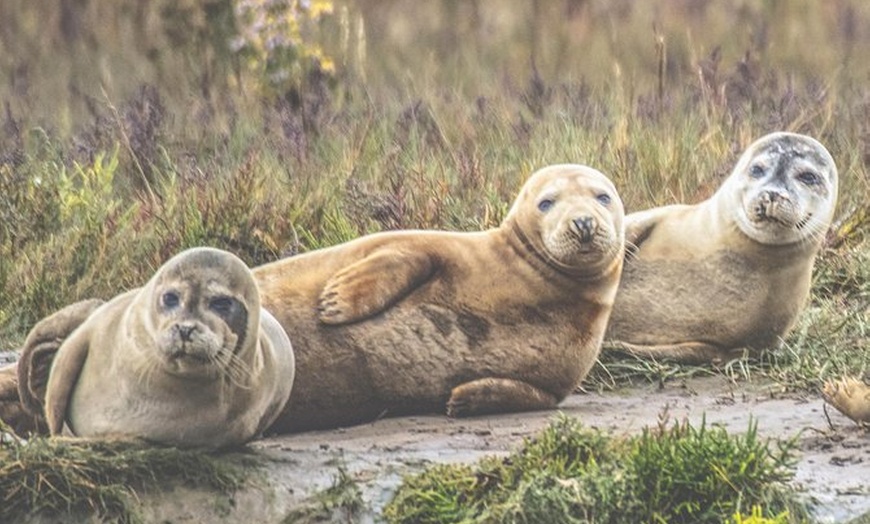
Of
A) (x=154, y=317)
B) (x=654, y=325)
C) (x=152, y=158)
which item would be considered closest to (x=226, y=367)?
(x=154, y=317)

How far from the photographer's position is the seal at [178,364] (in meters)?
6.83

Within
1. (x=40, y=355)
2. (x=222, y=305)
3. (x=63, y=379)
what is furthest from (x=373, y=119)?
(x=222, y=305)

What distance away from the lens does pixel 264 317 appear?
7.46 m

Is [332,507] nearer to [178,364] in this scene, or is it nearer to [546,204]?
[178,364]

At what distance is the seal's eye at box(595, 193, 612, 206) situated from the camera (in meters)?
8.38

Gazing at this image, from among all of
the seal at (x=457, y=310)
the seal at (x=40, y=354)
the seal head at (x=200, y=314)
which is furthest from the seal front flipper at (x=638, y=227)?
the seal head at (x=200, y=314)

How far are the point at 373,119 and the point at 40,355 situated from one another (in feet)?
19.8

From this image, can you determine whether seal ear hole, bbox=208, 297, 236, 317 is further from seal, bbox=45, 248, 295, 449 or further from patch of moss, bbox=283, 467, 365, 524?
patch of moss, bbox=283, 467, 365, 524

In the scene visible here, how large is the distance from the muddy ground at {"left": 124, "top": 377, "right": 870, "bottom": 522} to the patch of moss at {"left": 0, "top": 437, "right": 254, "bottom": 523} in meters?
0.08

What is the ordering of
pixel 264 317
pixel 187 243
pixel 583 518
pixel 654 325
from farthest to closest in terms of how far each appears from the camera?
pixel 187 243, pixel 654 325, pixel 264 317, pixel 583 518

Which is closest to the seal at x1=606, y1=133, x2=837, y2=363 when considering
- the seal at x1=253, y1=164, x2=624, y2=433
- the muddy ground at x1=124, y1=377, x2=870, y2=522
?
the muddy ground at x1=124, y1=377, x2=870, y2=522

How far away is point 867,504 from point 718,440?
19.6 inches

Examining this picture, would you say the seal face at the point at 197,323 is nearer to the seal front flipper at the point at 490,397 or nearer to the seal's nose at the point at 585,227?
the seal front flipper at the point at 490,397

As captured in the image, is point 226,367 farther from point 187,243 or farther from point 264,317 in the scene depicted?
point 187,243
